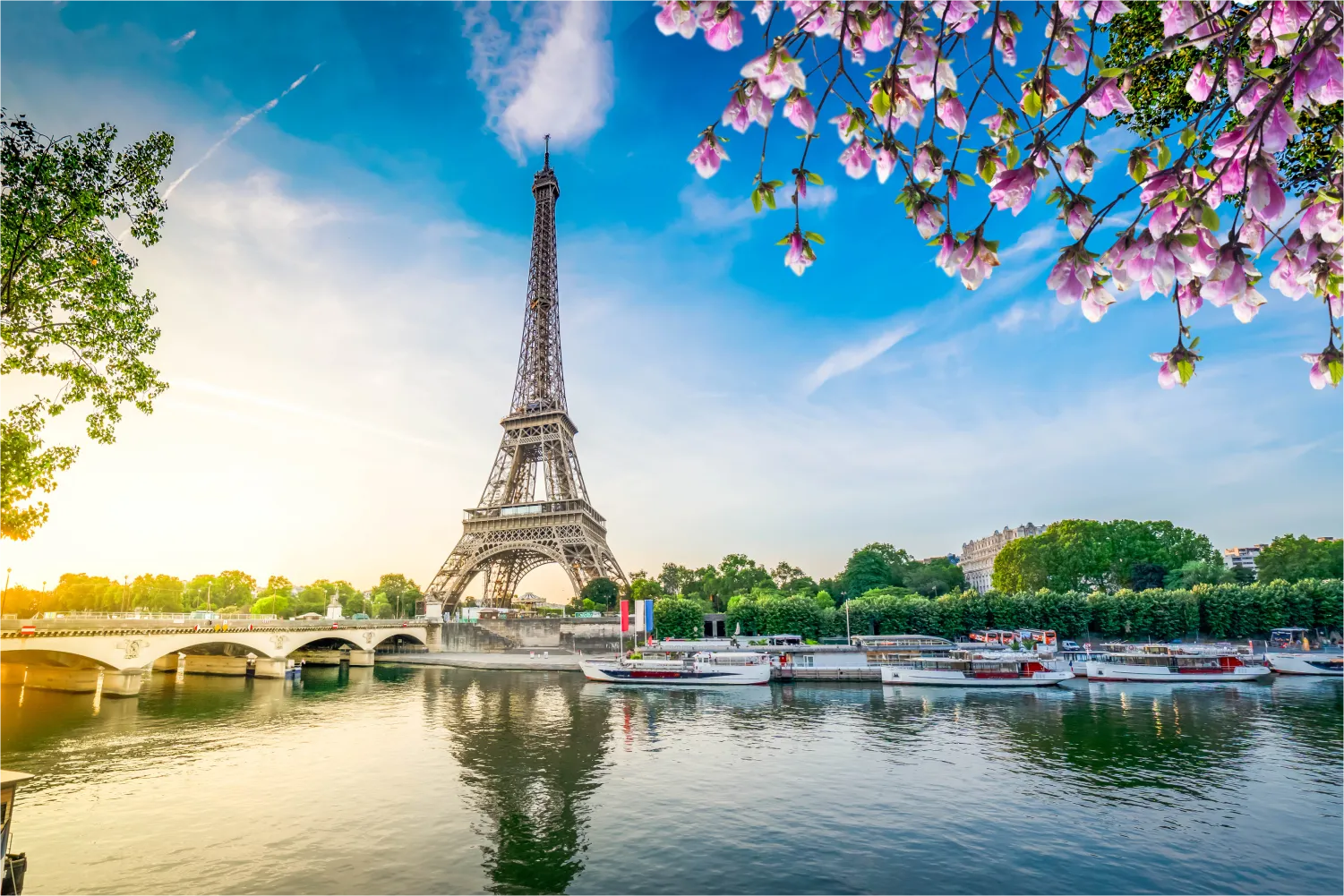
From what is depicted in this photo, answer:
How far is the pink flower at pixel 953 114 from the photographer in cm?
395

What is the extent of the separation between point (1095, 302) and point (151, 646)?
56.4 metres

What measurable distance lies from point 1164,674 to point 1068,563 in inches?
1862

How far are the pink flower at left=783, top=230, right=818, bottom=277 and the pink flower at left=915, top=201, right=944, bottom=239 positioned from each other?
25.0 inches

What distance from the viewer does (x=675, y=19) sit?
3.53m

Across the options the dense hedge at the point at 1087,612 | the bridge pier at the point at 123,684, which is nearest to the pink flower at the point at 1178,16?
the bridge pier at the point at 123,684

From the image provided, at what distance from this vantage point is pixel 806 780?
2188cm

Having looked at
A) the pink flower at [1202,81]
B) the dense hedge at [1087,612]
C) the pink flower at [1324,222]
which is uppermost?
the pink flower at [1202,81]

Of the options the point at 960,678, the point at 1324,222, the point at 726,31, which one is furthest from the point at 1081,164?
the point at 960,678

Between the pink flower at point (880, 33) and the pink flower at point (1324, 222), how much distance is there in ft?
7.76

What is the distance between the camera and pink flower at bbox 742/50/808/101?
3.28 metres

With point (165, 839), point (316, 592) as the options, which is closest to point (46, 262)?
point (165, 839)

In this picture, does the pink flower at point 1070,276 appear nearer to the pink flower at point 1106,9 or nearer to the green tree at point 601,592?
the pink flower at point 1106,9

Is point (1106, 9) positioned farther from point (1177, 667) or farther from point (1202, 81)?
point (1177, 667)

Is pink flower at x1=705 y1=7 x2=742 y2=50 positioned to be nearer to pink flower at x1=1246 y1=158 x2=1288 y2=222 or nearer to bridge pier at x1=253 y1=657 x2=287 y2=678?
pink flower at x1=1246 y1=158 x2=1288 y2=222
